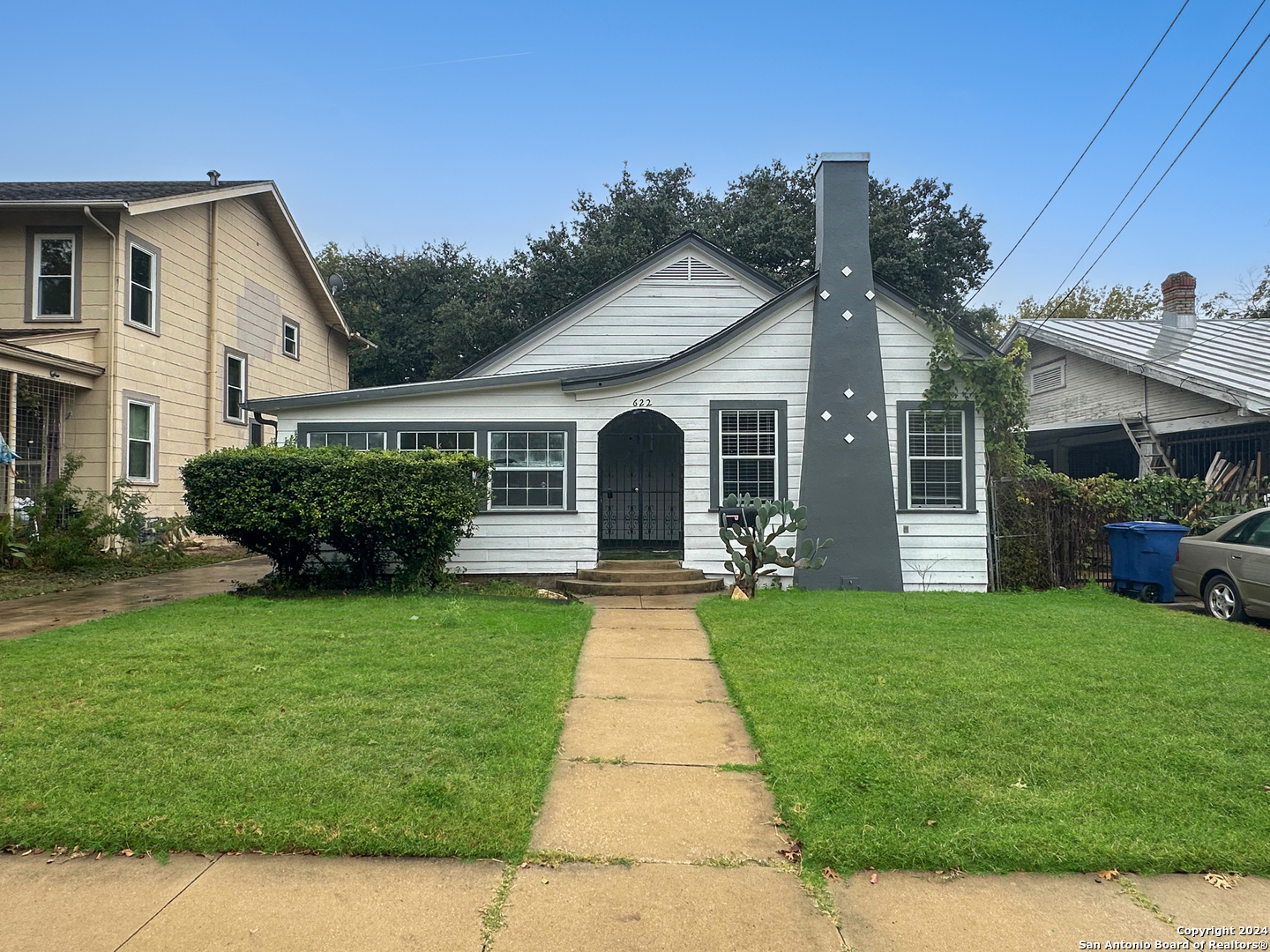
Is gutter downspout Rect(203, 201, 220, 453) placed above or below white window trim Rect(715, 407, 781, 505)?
above

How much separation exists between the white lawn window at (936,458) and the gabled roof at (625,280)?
552 cm

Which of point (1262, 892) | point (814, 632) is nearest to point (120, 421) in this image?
point (814, 632)

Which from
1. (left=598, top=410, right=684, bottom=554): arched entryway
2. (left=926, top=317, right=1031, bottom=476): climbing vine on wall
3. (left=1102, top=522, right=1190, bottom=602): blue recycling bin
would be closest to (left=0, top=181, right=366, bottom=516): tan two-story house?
(left=598, top=410, right=684, bottom=554): arched entryway

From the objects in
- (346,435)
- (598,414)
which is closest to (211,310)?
(346,435)

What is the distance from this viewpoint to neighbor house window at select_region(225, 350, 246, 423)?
58.7 ft

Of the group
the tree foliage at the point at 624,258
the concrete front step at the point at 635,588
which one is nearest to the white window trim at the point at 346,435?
the concrete front step at the point at 635,588

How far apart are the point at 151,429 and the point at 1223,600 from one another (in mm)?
17750

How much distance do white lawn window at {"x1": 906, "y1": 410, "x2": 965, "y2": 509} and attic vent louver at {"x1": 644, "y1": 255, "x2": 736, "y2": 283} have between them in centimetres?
635

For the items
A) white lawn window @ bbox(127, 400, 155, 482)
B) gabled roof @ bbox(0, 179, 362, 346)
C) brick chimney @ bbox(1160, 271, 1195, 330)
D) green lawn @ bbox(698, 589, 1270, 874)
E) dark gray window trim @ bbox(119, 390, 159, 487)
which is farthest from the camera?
brick chimney @ bbox(1160, 271, 1195, 330)

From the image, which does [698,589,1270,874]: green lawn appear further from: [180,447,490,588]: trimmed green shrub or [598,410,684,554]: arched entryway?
[598,410,684,554]: arched entryway

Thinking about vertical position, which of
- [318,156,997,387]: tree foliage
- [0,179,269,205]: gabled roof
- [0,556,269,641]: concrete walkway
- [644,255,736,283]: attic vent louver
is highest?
[318,156,997,387]: tree foliage

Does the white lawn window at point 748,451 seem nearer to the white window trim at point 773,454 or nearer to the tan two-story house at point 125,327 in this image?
the white window trim at point 773,454

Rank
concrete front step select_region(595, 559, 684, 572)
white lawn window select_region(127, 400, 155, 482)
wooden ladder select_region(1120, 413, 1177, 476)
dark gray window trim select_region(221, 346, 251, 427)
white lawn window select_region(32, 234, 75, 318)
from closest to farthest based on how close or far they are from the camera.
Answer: concrete front step select_region(595, 559, 684, 572) < white lawn window select_region(32, 234, 75, 318) < white lawn window select_region(127, 400, 155, 482) < wooden ladder select_region(1120, 413, 1177, 476) < dark gray window trim select_region(221, 346, 251, 427)

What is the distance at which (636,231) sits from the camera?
27.2m
